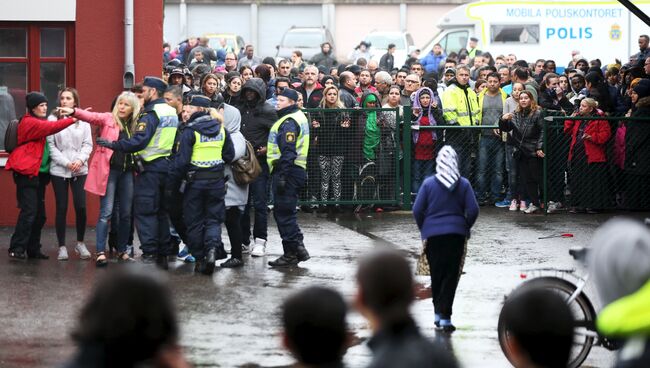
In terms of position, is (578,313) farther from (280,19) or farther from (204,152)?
(280,19)

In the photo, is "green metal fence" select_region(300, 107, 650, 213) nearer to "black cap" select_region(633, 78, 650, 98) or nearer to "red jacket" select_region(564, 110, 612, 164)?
"red jacket" select_region(564, 110, 612, 164)

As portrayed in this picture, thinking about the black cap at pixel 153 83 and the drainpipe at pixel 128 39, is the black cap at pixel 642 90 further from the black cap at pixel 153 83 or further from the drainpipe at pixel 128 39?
the black cap at pixel 153 83

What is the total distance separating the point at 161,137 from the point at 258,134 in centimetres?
152

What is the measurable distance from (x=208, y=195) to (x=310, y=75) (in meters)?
6.40

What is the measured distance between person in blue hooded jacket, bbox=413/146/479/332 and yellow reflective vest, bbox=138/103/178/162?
328 centimetres

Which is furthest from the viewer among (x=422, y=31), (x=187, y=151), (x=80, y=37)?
(x=422, y=31)

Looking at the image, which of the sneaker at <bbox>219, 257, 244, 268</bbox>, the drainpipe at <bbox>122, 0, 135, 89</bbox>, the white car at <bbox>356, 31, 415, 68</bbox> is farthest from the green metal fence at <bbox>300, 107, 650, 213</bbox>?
the white car at <bbox>356, 31, 415, 68</bbox>

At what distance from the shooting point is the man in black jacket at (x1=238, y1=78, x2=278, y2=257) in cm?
1320

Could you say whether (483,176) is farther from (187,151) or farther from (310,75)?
(187,151)

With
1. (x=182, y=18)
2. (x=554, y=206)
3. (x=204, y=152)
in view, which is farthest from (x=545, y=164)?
(x=182, y=18)

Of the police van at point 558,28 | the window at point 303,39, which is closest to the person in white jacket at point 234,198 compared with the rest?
the police van at point 558,28

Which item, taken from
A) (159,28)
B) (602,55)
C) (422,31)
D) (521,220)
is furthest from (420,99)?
(422,31)

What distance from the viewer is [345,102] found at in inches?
693

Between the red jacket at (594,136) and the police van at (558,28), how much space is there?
1284 centimetres
